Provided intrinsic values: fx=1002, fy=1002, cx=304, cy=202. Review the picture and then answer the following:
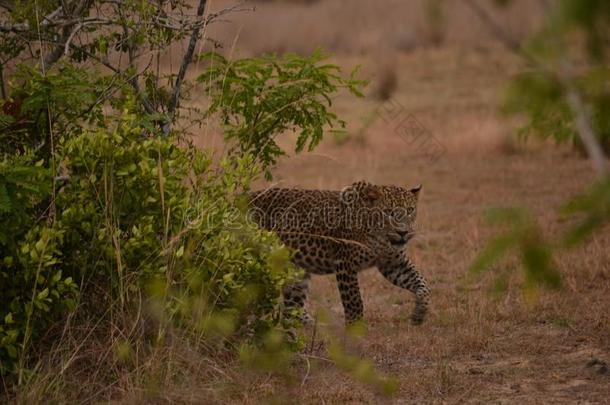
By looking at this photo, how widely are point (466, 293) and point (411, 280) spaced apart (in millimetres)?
862

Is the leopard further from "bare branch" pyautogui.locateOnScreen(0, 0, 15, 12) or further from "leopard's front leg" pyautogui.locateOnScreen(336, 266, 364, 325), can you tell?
"bare branch" pyautogui.locateOnScreen(0, 0, 15, 12)

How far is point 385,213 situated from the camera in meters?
7.84

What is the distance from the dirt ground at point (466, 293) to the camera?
599 cm

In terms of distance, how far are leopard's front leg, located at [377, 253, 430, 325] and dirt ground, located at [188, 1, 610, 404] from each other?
0.14 metres

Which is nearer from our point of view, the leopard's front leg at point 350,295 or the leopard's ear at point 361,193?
the leopard's front leg at point 350,295

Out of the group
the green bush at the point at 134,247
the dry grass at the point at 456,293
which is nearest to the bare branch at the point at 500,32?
the dry grass at the point at 456,293

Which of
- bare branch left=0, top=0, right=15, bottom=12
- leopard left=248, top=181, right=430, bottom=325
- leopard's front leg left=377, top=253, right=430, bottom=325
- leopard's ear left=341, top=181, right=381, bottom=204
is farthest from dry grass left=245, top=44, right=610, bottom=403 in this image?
bare branch left=0, top=0, right=15, bottom=12

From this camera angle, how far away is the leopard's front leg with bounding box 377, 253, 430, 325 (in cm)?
780

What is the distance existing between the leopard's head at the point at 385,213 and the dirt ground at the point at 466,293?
2.31 ft
